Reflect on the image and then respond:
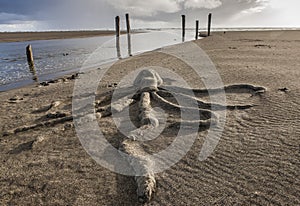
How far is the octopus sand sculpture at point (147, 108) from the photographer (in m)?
2.62

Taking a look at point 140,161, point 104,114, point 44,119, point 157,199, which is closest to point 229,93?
point 104,114

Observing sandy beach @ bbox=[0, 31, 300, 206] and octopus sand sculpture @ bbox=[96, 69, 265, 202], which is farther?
octopus sand sculpture @ bbox=[96, 69, 265, 202]

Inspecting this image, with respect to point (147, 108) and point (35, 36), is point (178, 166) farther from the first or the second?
point (35, 36)

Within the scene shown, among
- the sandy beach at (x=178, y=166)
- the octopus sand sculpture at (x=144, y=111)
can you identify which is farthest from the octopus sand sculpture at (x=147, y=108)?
the sandy beach at (x=178, y=166)

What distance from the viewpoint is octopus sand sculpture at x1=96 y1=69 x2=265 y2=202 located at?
8.61 feet

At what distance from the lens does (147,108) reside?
4.54 m

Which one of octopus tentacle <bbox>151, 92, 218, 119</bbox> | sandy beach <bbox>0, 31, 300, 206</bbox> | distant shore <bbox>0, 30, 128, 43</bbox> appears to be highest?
distant shore <bbox>0, 30, 128, 43</bbox>

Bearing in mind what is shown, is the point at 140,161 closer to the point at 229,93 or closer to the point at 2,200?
the point at 2,200

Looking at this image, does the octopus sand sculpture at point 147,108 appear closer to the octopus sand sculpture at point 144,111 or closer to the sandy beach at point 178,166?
the octopus sand sculpture at point 144,111

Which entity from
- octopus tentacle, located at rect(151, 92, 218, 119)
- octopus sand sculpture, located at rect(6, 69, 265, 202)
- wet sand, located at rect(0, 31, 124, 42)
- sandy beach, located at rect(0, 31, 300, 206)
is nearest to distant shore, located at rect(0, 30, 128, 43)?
wet sand, located at rect(0, 31, 124, 42)

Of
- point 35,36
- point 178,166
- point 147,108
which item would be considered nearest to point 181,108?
point 147,108

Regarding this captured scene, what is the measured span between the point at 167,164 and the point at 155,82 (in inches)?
125

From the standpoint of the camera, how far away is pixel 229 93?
17.8 feet

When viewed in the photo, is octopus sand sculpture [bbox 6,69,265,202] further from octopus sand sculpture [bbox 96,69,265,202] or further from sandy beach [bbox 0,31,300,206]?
sandy beach [bbox 0,31,300,206]
